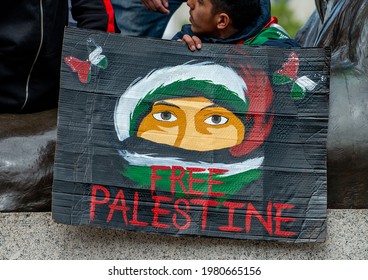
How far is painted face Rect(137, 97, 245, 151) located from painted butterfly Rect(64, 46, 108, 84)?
0.83 ft

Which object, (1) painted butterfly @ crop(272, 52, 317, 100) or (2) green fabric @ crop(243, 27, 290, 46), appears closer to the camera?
(1) painted butterfly @ crop(272, 52, 317, 100)

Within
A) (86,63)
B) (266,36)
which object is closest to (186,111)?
(86,63)

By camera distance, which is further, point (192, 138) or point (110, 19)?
point (110, 19)

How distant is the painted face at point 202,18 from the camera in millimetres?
3900

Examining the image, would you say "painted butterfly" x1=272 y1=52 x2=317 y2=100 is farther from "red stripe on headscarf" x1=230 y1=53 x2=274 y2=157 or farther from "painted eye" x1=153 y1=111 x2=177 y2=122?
"painted eye" x1=153 y1=111 x2=177 y2=122

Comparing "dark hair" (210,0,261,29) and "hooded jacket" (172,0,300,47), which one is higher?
"dark hair" (210,0,261,29)

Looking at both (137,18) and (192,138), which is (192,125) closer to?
(192,138)

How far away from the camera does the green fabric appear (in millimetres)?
3824

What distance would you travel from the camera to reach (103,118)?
3518 millimetres

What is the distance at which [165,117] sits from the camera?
11.5ft

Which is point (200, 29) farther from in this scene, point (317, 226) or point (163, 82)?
point (317, 226)

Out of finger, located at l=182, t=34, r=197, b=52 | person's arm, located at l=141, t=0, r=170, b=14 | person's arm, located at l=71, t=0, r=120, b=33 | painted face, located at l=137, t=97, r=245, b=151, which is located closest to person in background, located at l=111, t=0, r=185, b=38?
person's arm, located at l=141, t=0, r=170, b=14

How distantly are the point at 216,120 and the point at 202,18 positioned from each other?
58cm

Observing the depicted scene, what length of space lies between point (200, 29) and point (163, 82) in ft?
1.60
